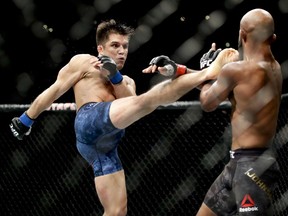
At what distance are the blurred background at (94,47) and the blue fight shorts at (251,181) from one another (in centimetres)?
251

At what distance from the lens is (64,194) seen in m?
4.02

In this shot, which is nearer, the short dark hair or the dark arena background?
the short dark hair

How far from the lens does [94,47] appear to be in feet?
18.0

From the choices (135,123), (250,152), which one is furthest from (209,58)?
(135,123)

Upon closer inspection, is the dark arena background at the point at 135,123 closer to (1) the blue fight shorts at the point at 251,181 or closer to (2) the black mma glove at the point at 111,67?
(2) the black mma glove at the point at 111,67

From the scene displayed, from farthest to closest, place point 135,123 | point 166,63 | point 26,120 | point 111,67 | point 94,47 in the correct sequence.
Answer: point 94,47
point 135,123
point 26,120
point 111,67
point 166,63

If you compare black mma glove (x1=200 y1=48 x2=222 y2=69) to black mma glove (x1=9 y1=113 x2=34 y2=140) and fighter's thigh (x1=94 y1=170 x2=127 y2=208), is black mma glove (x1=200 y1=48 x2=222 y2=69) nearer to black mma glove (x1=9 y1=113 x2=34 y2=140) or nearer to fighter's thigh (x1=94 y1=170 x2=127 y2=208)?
fighter's thigh (x1=94 y1=170 x2=127 y2=208)

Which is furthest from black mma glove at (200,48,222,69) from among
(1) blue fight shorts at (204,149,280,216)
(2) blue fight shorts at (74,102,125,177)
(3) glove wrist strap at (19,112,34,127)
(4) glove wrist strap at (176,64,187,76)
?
(3) glove wrist strap at (19,112,34,127)

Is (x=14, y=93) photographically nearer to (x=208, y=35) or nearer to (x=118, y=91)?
(x=208, y=35)

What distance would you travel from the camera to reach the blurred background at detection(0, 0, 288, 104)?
5.07m

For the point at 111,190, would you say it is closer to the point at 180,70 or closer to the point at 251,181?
the point at 180,70

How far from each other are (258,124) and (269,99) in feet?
0.37

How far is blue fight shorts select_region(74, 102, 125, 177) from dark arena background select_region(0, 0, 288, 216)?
62 centimetres

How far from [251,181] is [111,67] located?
3.27 feet
